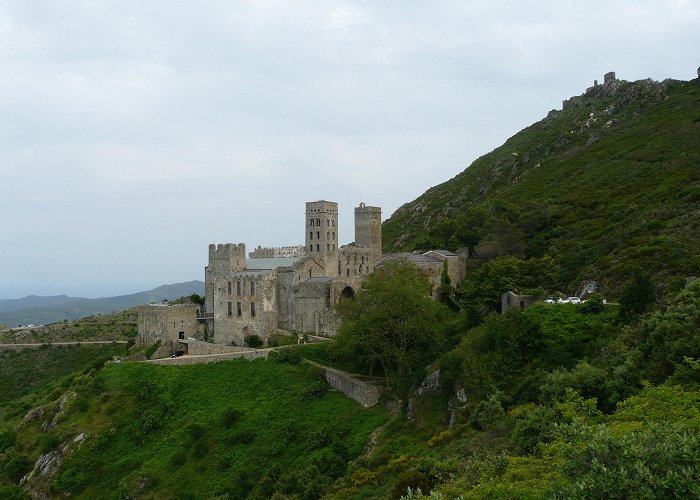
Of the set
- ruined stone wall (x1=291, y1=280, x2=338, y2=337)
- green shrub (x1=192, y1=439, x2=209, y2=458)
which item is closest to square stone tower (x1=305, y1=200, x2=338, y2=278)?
ruined stone wall (x1=291, y1=280, x2=338, y2=337)

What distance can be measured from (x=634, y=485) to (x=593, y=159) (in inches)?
3474

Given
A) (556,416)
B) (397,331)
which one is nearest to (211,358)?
(397,331)

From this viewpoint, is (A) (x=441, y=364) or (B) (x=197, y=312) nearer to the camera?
(A) (x=441, y=364)

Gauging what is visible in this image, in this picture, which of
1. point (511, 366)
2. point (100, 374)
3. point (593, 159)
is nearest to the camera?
point (511, 366)

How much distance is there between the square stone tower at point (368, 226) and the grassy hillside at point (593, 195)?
235 inches

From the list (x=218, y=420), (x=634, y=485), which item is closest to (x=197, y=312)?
(x=218, y=420)

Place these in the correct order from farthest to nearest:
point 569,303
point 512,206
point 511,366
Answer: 1. point 512,206
2. point 569,303
3. point 511,366

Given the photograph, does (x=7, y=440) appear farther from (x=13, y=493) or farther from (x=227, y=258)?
(x=227, y=258)

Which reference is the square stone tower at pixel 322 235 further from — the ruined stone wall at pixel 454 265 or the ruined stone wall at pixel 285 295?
the ruined stone wall at pixel 454 265

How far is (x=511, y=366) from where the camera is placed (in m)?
35.1

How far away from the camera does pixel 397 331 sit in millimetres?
43719

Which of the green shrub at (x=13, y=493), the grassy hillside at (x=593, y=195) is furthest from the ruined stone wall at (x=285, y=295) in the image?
the green shrub at (x=13, y=493)

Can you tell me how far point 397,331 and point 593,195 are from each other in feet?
136

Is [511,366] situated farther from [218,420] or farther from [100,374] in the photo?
[100,374]
